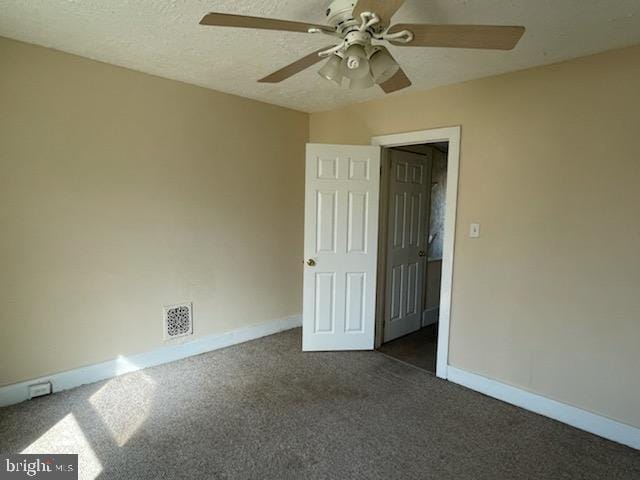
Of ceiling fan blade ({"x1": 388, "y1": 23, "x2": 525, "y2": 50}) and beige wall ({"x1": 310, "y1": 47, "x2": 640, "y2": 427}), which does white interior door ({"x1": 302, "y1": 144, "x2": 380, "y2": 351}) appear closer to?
beige wall ({"x1": 310, "y1": 47, "x2": 640, "y2": 427})

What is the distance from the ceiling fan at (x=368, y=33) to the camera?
4.53 ft

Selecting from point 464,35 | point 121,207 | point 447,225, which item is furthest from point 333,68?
point 121,207

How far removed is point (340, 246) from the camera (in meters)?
3.45

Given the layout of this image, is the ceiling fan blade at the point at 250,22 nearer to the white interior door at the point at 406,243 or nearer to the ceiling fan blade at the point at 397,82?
the ceiling fan blade at the point at 397,82

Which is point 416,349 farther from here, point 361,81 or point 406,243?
point 361,81

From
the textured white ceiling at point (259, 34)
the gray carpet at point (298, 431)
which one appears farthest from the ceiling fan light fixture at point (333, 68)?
the gray carpet at point (298, 431)

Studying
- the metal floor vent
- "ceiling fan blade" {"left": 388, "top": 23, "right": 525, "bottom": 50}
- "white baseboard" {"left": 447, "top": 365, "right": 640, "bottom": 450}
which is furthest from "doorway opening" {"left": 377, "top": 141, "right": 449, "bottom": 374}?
"ceiling fan blade" {"left": 388, "top": 23, "right": 525, "bottom": 50}

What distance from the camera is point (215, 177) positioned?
3.38 metres

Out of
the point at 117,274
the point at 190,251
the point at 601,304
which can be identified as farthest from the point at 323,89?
the point at 601,304

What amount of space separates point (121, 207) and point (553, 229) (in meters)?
3.18

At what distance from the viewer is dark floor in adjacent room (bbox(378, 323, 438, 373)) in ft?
11.0

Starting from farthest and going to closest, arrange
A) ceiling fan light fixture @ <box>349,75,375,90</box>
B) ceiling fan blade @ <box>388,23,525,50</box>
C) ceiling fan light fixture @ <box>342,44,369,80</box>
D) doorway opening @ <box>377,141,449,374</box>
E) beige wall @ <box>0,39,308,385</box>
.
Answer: doorway opening @ <box>377,141,449,374</box> < beige wall @ <box>0,39,308,385</box> < ceiling fan light fixture @ <box>349,75,375,90</box> < ceiling fan light fixture @ <box>342,44,369,80</box> < ceiling fan blade @ <box>388,23,525,50</box>

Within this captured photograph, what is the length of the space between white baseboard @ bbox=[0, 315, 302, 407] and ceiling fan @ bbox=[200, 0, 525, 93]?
264 centimetres

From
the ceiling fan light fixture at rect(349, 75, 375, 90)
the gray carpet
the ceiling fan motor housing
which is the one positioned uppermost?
the ceiling fan motor housing
